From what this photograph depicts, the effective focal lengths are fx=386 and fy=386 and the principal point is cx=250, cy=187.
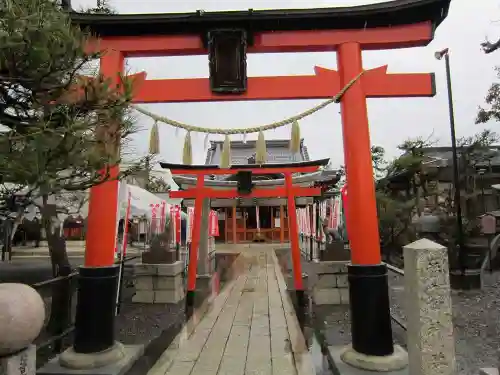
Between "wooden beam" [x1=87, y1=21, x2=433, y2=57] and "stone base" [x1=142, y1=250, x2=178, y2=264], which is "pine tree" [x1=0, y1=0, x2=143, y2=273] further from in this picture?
"stone base" [x1=142, y1=250, x2=178, y2=264]

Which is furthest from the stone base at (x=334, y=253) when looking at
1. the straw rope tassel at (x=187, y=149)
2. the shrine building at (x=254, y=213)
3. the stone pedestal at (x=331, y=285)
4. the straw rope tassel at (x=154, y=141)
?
the shrine building at (x=254, y=213)

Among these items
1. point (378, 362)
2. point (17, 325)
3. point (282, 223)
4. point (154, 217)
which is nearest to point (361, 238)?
point (378, 362)

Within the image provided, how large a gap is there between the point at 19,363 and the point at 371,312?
3427 millimetres

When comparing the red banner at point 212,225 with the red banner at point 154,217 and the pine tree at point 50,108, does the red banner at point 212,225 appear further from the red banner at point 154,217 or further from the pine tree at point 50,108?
the pine tree at point 50,108

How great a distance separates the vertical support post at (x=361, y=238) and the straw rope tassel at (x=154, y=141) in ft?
7.94

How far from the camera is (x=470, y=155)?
1500 cm

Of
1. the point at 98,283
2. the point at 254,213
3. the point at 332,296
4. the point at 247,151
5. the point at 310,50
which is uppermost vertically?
the point at 247,151

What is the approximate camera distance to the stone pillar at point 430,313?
3.06 m

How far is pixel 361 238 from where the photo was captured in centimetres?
466

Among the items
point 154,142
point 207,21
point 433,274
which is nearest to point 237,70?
point 207,21

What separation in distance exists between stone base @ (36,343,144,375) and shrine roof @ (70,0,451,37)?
13.2 feet

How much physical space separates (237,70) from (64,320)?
165 inches

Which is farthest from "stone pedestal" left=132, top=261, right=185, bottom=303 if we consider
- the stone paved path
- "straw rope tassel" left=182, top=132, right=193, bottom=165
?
"straw rope tassel" left=182, top=132, right=193, bottom=165

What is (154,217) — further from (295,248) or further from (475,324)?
(475,324)
